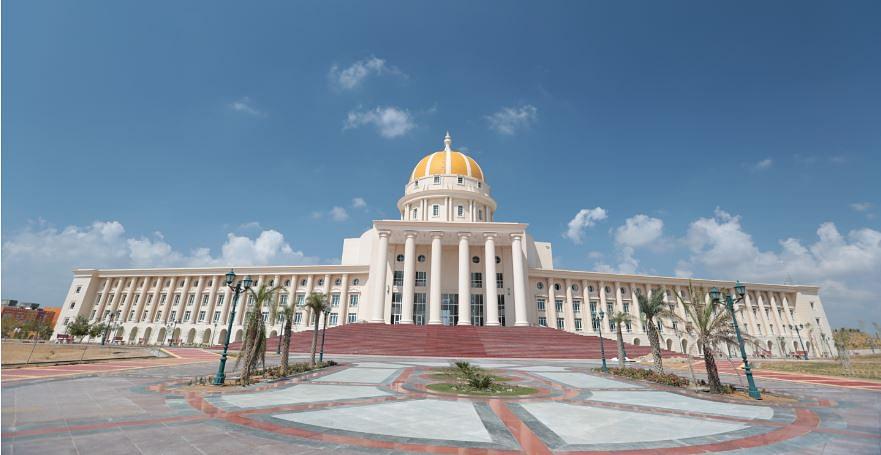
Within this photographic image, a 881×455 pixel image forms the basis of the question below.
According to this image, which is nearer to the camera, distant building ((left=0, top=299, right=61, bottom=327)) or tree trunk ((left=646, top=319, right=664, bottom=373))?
tree trunk ((left=646, top=319, right=664, bottom=373))

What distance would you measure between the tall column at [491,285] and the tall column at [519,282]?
238 centimetres

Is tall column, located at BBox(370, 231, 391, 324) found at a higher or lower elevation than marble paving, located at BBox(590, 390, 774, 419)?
higher

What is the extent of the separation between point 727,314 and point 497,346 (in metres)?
21.9

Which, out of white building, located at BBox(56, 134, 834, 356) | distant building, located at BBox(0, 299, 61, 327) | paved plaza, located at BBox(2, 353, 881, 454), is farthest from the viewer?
distant building, located at BBox(0, 299, 61, 327)

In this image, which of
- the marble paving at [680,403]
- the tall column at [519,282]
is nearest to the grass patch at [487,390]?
the marble paving at [680,403]

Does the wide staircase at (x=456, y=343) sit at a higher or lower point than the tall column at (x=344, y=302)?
lower

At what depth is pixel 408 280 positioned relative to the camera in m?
44.8

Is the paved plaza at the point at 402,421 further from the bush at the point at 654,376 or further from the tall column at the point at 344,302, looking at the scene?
the tall column at the point at 344,302

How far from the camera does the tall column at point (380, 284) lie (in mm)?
42500

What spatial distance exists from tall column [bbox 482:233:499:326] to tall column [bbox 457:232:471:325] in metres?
2.24

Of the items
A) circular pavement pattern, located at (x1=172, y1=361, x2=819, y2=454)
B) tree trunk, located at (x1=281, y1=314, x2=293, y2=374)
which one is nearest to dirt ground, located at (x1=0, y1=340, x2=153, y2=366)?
tree trunk, located at (x1=281, y1=314, x2=293, y2=374)

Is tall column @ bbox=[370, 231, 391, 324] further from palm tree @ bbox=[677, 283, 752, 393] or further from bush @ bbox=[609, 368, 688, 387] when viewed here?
palm tree @ bbox=[677, 283, 752, 393]

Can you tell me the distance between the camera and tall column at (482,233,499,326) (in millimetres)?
42641

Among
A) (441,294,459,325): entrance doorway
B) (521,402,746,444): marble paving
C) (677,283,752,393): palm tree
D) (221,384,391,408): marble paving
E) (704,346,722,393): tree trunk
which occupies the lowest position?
(521,402,746,444): marble paving
